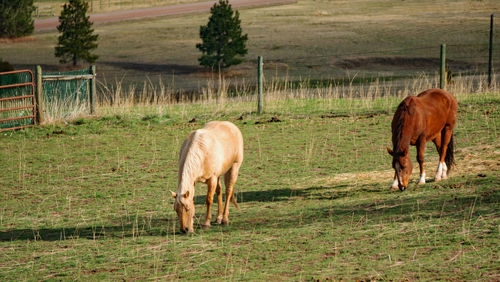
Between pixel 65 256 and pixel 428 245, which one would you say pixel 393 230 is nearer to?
pixel 428 245

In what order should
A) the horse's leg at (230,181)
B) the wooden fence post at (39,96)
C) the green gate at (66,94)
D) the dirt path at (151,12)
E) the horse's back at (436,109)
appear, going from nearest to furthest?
the horse's leg at (230,181)
the horse's back at (436,109)
the wooden fence post at (39,96)
the green gate at (66,94)
the dirt path at (151,12)

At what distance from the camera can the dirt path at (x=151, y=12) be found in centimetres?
5534

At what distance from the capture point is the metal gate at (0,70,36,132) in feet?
55.5

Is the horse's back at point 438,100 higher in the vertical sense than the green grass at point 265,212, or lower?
higher

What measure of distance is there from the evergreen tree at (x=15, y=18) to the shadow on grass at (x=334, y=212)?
1614 inches

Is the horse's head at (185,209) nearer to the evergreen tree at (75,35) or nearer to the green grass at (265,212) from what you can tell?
the green grass at (265,212)

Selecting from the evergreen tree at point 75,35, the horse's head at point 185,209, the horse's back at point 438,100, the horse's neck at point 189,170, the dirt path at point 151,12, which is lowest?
the horse's head at point 185,209

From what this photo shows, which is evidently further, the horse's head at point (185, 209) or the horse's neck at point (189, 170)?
the horse's neck at point (189, 170)

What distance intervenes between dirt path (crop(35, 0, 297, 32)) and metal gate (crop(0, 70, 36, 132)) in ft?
117

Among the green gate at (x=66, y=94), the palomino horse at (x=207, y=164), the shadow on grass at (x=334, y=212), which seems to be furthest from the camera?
the green gate at (x=66, y=94)

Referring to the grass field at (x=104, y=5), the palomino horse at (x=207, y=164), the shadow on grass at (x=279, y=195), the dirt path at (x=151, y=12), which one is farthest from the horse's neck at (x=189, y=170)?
the grass field at (x=104, y=5)

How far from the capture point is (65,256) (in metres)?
7.19

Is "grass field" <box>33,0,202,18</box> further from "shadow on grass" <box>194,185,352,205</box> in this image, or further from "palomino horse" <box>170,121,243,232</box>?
"palomino horse" <box>170,121,243,232</box>

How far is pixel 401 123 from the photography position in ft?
30.2
